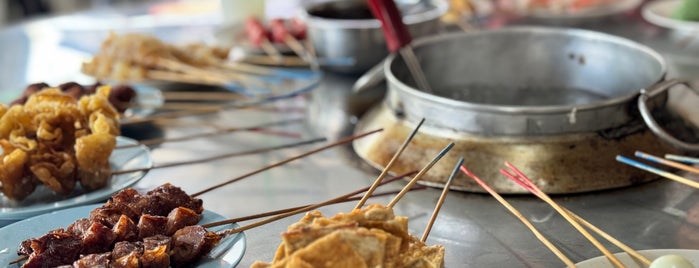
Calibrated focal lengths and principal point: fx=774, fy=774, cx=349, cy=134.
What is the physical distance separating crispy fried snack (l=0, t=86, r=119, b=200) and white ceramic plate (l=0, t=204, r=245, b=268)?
201 mm

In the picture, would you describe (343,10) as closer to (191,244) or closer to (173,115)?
(173,115)

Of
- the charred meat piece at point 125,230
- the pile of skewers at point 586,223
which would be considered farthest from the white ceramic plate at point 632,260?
the charred meat piece at point 125,230

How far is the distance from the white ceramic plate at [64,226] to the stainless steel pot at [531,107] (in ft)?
2.12

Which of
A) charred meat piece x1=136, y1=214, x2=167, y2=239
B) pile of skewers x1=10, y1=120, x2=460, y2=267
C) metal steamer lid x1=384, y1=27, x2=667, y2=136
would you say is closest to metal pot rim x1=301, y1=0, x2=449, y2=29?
metal steamer lid x1=384, y1=27, x2=667, y2=136

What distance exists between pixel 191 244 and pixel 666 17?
285 cm

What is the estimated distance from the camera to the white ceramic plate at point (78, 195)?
6.43ft

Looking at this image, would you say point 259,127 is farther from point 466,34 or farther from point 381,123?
point 466,34

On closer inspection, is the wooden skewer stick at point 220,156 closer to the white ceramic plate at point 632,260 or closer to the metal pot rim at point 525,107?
the metal pot rim at point 525,107

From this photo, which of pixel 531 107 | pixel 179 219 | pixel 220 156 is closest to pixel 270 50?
pixel 220 156

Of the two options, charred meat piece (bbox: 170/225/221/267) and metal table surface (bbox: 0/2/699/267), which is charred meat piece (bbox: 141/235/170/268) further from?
metal table surface (bbox: 0/2/699/267)

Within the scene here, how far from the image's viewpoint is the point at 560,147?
2070 mm

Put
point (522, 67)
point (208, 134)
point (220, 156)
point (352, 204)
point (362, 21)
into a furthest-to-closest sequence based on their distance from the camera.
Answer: point (362, 21) → point (522, 67) → point (208, 134) → point (220, 156) → point (352, 204)

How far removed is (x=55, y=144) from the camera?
2133mm

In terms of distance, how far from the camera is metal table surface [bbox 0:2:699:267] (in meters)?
1.78
